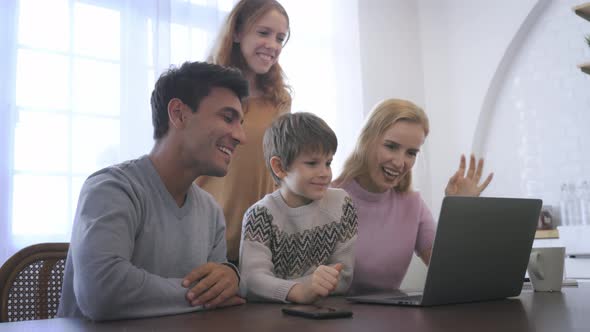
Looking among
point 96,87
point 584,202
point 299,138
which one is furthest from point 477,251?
point 584,202

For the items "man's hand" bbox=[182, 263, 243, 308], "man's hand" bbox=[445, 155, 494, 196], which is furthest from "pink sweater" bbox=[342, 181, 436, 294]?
"man's hand" bbox=[182, 263, 243, 308]

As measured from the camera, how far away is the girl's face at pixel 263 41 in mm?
1879

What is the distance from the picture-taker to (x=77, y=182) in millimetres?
3234

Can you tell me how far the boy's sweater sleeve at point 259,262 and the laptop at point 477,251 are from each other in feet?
0.49

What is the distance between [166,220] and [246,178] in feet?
2.02

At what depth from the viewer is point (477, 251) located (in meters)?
1.00

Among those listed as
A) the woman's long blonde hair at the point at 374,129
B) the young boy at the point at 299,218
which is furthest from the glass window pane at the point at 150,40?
the young boy at the point at 299,218

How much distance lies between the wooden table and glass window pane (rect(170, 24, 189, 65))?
107 inches

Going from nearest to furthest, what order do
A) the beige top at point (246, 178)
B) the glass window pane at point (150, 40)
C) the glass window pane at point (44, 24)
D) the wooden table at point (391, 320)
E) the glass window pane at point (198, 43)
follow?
1. the wooden table at point (391, 320)
2. the beige top at point (246, 178)
3. the glass window pane at point (44, 24)
4. the glass window pane at point (150, 40)
5. the glass window pane at point (198, 43)

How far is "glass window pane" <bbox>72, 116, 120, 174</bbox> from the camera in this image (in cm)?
324

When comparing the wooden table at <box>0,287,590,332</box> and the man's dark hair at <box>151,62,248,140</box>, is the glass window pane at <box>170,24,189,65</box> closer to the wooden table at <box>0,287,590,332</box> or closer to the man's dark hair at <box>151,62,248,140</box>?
the man's dark hair at <box>151,62,248,140</box>

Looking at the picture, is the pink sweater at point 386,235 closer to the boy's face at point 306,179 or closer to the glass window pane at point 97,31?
the boy's face at point 306,179

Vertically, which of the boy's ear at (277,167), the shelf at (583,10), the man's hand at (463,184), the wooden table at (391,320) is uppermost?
the shelf at (583,10)

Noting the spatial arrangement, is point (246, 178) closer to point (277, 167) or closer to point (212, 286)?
point (277, 167)
